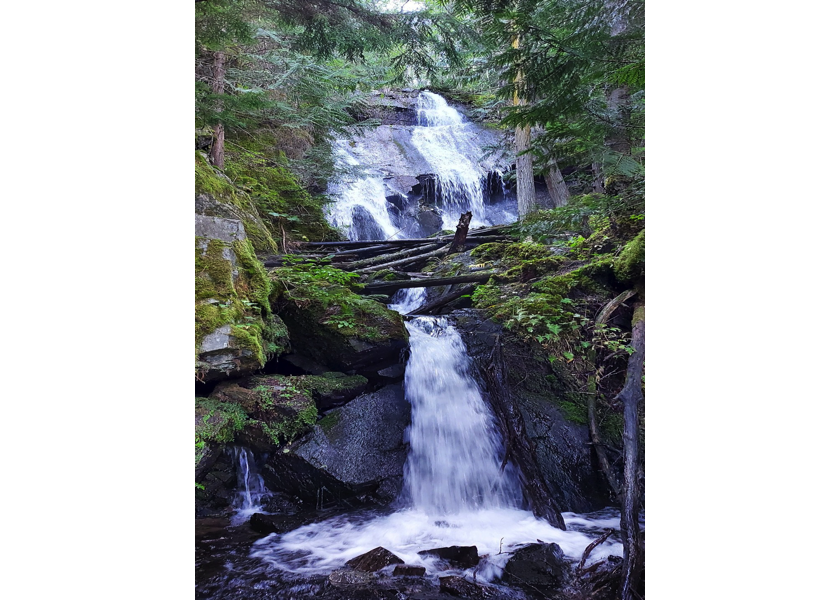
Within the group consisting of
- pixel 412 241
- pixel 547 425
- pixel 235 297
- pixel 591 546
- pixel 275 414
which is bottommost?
pixel 591 546

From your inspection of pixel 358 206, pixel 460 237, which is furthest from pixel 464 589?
pixel 358 206

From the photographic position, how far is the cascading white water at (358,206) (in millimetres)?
5474

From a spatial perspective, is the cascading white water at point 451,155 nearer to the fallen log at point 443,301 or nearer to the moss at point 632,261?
the fallen log at point 443,301

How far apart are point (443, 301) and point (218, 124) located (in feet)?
7.56

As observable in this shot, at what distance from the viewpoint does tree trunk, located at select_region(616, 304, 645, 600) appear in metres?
1.77

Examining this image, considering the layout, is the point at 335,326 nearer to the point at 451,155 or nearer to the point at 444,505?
the point at 444,505

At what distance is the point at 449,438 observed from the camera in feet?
10.1

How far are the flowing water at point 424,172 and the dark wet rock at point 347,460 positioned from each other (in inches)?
120

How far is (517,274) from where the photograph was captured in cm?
372

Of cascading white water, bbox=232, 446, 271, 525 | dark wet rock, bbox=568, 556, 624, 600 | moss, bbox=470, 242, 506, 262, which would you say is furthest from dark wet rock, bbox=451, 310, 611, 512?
cascading white water, bbox=232, 446, 271, 525

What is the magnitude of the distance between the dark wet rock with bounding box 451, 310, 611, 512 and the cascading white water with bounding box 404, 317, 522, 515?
0.63 feet
